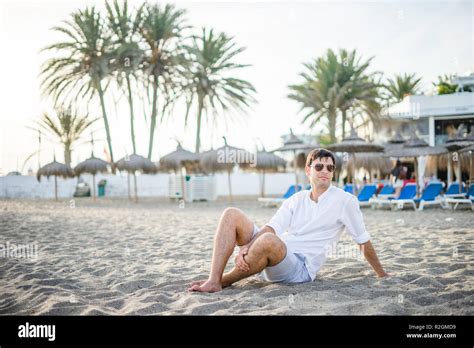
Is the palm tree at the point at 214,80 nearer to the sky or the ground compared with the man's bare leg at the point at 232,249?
nearer to the sky

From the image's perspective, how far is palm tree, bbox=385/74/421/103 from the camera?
91.7ft

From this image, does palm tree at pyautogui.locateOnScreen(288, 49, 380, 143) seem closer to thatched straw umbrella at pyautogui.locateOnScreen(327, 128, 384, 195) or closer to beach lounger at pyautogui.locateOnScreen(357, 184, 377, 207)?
thatched straw umbrella at pyautogui.locateOnScreen(327, 128, 384, 195)

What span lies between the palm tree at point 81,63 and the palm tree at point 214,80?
168 inches

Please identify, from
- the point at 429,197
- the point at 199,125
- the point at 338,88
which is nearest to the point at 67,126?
the point at 199,125

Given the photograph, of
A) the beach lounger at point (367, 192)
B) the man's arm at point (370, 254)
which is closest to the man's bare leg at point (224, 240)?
the man's arm at point (370, 254)

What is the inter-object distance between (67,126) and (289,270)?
25.9m

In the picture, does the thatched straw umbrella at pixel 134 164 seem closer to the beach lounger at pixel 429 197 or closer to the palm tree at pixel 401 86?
the beach lounger at pixel 429 197

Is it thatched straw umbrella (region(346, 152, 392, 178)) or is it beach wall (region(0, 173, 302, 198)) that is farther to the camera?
beach wall (region(0, 173, 302, 198))

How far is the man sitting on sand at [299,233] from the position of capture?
9.57 feet

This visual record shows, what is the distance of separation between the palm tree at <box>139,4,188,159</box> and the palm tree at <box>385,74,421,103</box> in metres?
13.7

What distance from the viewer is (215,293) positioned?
2953mm

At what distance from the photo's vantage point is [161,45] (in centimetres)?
2238

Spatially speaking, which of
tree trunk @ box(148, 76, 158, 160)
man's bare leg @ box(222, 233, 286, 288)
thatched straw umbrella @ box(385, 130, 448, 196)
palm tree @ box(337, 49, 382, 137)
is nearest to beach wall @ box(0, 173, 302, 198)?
tree trunk @ box(148, 76, 158, 160)
